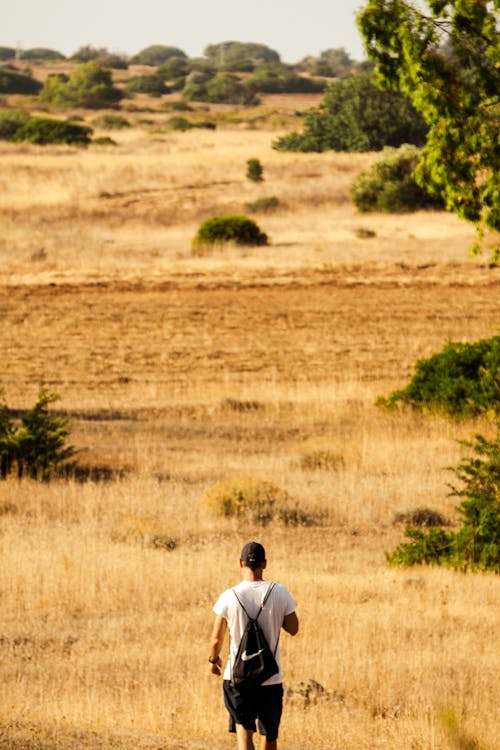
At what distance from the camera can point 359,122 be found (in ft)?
233

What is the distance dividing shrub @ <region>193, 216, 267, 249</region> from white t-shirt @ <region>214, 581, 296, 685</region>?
110ft

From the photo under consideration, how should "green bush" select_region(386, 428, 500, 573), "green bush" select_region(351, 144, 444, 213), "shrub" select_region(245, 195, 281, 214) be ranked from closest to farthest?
"green bush" select_region(386, 428, 500, 573) → "green bush" select_region(351, 144, 444, 213) → "shrub" select_region(245, 195, 281, 214)

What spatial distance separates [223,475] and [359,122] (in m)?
55.4

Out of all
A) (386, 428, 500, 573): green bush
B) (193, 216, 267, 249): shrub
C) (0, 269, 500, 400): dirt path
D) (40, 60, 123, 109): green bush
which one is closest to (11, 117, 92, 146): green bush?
(193, 216, 267, 249): shrub

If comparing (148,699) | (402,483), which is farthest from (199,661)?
(402,483)

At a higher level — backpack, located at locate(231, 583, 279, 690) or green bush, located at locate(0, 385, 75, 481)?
backpack, located at locate(231, 583, 279, 690)

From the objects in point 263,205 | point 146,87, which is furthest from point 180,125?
point 146,87

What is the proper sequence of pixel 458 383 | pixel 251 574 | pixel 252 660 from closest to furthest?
pixel 252 660, pixel 251 574, pixel 458 383

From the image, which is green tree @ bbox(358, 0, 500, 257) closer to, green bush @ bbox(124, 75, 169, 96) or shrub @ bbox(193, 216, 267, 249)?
shrub @ bbox(193, 216, 267, 249)

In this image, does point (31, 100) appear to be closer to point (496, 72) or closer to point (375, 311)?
point (375, 311)

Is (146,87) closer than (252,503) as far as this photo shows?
No

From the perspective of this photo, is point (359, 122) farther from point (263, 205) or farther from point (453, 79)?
point (453, 79)

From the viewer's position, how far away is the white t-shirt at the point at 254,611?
6660 mm

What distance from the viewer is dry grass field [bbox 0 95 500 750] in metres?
9.10
